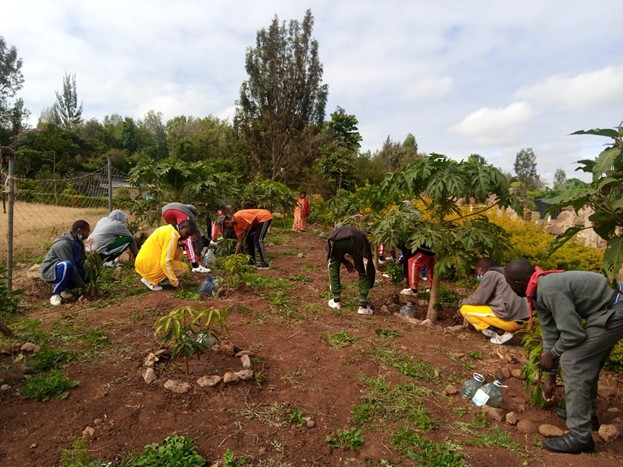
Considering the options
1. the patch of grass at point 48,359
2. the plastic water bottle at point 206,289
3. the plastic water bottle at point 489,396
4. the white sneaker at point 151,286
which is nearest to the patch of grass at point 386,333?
the plastic water bottle at point 489,396

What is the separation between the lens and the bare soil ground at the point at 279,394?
8.93 feet

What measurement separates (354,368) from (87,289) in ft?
13.7

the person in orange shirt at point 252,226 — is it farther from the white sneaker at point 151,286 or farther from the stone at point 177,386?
the stone at point 177,386

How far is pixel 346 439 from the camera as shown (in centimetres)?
281

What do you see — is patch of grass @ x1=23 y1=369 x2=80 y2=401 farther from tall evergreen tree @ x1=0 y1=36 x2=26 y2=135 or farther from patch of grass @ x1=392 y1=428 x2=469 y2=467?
tall evergreen tree @ x1=0 y1=36 x2=26 y2=135

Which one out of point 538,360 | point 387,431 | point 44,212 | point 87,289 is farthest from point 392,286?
point 44,212

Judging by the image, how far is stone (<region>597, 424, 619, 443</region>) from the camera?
288 cm

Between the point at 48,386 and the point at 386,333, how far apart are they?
329cm

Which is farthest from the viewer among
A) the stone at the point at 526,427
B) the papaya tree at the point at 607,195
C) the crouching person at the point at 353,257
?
the crouching person at the point at 353,257

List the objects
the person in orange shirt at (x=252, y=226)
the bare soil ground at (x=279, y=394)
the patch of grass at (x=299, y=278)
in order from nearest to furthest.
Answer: the bare soil ground at (x=279, y=394)
the patch of grass at (x=299, y=278)
the person in orange shirt at (x=252, y=226)

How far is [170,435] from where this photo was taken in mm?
2779

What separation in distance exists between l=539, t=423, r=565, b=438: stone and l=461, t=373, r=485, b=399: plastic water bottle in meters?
0.56

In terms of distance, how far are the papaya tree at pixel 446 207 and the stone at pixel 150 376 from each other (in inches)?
110

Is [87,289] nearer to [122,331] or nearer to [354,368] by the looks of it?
[122,331]
